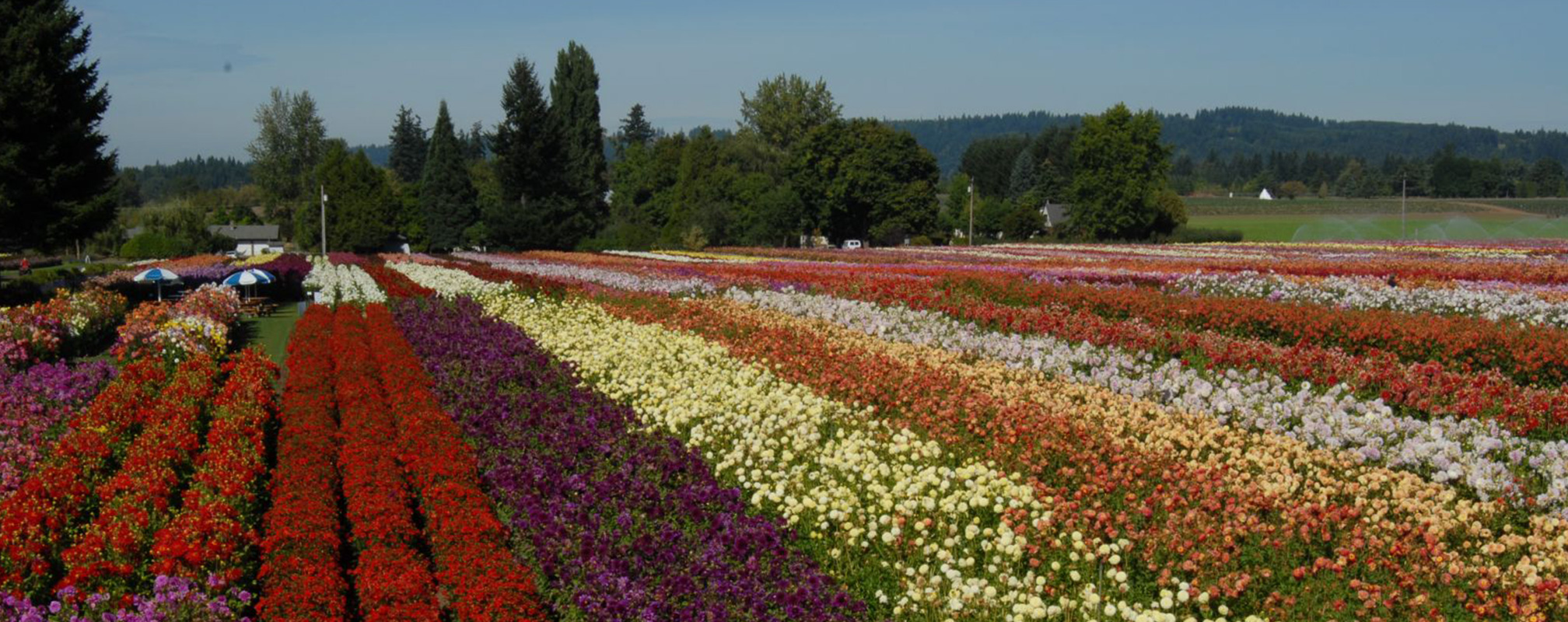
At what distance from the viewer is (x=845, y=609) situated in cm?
573

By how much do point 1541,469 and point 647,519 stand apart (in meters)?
5.69

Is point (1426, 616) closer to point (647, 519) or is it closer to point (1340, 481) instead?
point (1340, 481)

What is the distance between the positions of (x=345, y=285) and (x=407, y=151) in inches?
3718

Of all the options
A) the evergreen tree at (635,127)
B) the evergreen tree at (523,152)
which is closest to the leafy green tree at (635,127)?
the evergreen tree at (635,127)

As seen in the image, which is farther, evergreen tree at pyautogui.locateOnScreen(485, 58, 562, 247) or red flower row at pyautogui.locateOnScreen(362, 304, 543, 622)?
evergreen tree at pyautogui.locateOnScreen(485, 58, 562, 247)

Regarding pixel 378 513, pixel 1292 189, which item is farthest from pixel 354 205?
pixel 1292 189

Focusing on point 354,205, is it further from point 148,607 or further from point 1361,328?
point 148,607

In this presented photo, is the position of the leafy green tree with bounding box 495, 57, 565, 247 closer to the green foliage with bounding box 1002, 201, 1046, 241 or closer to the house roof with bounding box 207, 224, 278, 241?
the green foliage with bounding box 1002, 201, 1046, 241

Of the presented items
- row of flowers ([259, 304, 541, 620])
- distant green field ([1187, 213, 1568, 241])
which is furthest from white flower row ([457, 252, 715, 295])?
distant green field ([1187, 213, 1568, 241])

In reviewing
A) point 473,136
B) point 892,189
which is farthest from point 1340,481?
point 473,136

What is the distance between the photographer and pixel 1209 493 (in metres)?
6.91

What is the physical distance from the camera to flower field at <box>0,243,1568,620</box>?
5.94 m

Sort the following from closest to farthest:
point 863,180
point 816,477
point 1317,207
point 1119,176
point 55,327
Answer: point 816,477 → point 55,327 → point 1119,176 → point 863,180 → point 1317,207

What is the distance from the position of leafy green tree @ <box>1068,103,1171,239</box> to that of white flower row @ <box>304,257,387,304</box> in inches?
1740
